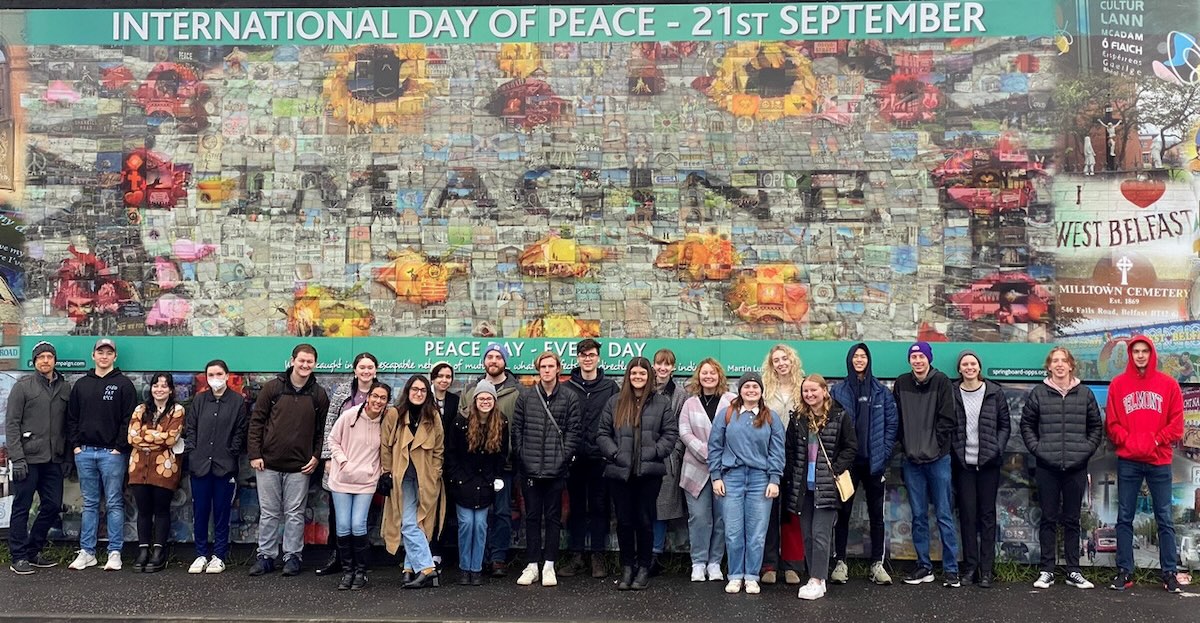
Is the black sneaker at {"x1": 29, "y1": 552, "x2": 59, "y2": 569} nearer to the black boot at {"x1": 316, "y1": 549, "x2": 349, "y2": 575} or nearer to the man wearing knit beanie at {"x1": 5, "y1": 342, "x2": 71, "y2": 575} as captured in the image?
the man wearing knit beanie at {"x1": 5, "y1": 342, "x2": 71, "y2": 575}

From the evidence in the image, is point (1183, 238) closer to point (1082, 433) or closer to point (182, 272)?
point (1082, 433)

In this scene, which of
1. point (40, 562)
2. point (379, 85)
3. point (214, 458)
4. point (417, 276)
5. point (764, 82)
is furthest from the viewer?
point (379, 85)

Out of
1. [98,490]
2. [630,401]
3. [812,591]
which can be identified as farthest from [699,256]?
[98,490]

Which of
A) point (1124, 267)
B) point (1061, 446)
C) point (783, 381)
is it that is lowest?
point (1061, 446)

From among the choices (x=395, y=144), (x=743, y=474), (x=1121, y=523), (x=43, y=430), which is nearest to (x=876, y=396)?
(x=743, y=474)

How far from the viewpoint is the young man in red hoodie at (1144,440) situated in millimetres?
7801

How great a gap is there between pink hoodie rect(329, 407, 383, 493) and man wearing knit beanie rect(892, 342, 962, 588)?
4.23m

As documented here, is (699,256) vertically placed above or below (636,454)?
above

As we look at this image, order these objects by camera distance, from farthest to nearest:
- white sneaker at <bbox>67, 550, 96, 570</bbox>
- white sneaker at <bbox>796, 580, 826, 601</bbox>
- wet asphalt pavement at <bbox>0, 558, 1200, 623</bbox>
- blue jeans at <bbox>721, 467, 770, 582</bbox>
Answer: white sneaker at <bbox>67, 550, 96, 570</bbox> < blue jeans at <bbox>721, 467, 770, 582</bbox> < white sneaker at <bbox>796, 580, 826, 601</bbox> < wet asphalt pavement at <bbox>0, 558, 1200, 623</bbox>

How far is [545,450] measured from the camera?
25.8ft

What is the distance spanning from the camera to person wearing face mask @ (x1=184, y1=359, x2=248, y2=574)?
8.42 m

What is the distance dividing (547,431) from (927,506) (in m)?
3.15

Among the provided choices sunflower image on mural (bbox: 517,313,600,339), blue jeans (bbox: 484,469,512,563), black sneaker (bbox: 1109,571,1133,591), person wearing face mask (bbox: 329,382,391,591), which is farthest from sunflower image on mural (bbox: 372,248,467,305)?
black sneaker (bbox: 1109,571,1133,591)

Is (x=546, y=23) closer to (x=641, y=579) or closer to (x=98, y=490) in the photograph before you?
(x=641, y=579)
